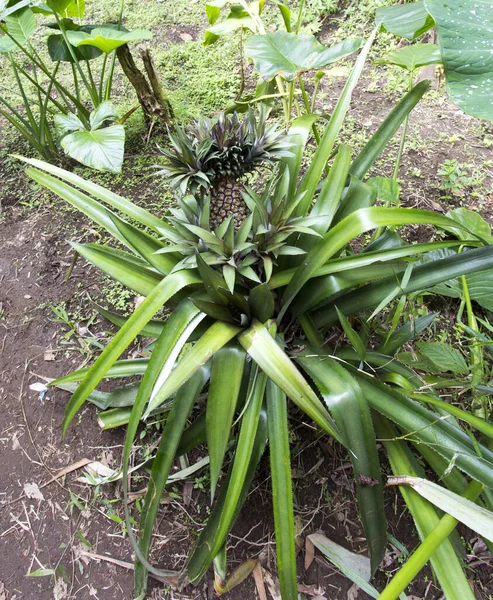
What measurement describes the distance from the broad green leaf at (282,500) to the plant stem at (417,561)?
199 millimetres

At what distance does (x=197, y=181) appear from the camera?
1.08 m

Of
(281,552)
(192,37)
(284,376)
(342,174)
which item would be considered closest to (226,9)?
(192,37)

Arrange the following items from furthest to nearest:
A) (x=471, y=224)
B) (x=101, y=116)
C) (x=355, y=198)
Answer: (x=101, y=116)
(x=471, y=224)
(x=355, y=198)

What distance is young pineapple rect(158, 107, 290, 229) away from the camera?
1.06 m

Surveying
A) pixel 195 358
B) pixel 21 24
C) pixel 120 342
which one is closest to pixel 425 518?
pixel 195 358

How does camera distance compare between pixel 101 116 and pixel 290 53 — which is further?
pixel 101 116

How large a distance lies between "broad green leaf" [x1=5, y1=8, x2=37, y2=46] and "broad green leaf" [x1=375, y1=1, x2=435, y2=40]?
153 centimetres

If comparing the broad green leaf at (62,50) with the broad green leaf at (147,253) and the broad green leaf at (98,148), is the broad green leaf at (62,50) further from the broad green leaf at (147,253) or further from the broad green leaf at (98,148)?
the broad green leaf at (147,253)

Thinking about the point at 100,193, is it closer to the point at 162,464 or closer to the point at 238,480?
the point at 162,464

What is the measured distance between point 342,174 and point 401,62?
437 millimetres

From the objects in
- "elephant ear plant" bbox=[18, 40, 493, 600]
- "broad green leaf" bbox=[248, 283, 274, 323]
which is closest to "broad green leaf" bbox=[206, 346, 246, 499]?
"elephant ear plant" bbox=[18, 40, 493, 600]

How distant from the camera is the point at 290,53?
137 centimetres

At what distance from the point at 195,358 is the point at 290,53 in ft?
3.32

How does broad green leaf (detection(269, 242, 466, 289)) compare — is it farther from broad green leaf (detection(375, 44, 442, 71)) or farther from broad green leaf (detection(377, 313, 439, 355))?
broad green leaf (detection(375, 44, 442, 71))
